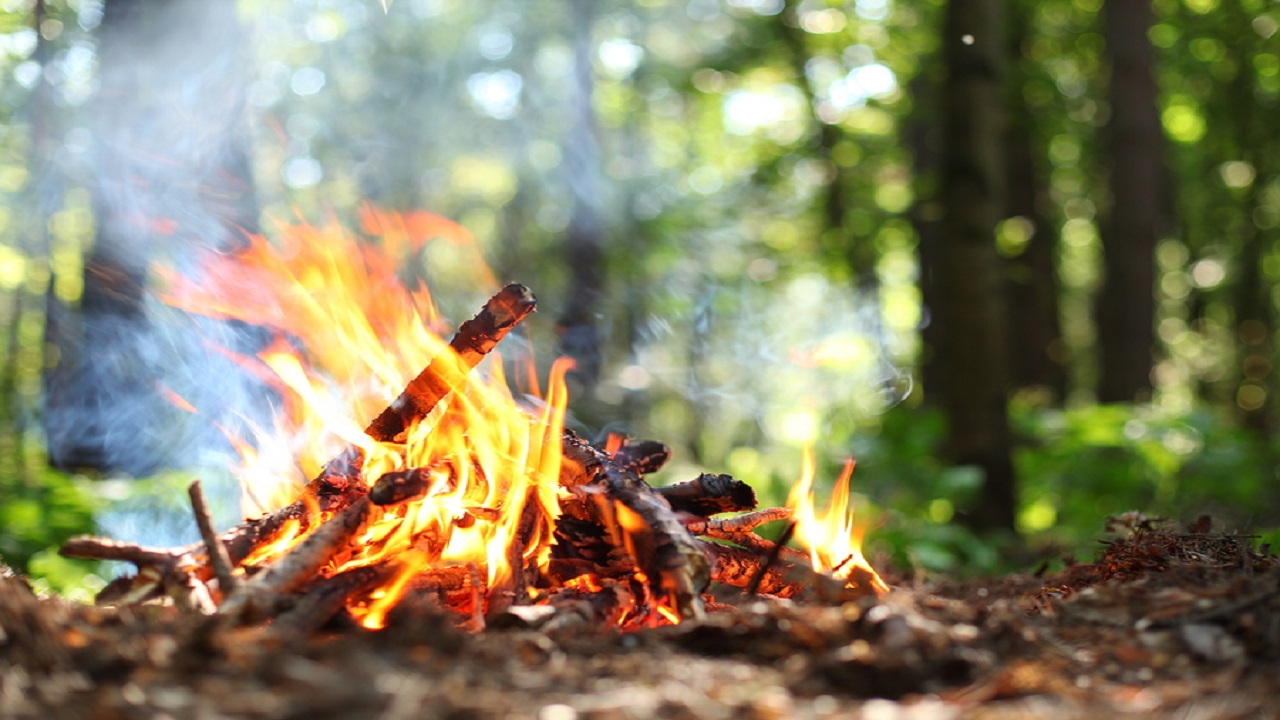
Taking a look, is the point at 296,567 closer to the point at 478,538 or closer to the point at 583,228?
the point at 478,538

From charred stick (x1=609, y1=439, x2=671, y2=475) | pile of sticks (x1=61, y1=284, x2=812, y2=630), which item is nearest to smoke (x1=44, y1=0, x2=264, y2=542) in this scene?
pile of sticks (x1=61, y1=284, x2=812, y2=630)

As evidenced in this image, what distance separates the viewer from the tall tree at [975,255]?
7117mm

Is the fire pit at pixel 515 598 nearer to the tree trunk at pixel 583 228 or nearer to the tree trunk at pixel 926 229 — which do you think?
the tree trunk at pixel 583 228

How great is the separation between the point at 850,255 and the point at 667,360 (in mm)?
5362

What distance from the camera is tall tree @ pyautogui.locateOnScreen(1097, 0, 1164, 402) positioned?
1161 cm

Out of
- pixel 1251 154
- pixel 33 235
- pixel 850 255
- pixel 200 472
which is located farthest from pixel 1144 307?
pixel 33 235

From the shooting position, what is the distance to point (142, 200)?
293 inches

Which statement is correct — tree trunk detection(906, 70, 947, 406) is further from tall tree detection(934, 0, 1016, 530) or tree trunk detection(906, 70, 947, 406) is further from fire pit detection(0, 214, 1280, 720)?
fire pit detection(0, 214, 1280, 720)

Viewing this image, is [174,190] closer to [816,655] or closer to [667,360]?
[816,655]

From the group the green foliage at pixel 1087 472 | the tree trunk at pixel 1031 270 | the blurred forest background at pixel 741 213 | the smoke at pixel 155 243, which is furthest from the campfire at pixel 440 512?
the tree trunk at pixel 1031 270

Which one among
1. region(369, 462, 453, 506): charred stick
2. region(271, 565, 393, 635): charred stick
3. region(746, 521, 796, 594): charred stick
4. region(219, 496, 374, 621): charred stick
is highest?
region(369, 462, 453, 506): charred stick

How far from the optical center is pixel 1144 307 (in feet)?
39.1

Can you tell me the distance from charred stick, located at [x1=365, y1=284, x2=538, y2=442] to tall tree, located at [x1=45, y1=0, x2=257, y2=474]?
387cm

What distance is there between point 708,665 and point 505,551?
4.09 ft
